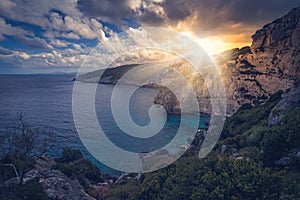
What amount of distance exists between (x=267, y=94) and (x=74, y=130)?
4463cm

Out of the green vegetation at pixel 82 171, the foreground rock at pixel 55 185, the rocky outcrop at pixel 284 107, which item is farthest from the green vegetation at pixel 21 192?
the rocky outcrop at pixel 284 107

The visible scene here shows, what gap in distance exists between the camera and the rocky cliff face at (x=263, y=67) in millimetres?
44969

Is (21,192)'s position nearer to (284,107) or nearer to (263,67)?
(284,107)

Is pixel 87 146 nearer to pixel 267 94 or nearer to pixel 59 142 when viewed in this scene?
pixel 59 142

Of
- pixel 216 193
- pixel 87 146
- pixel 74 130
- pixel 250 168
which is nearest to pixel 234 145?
pixel 250 168

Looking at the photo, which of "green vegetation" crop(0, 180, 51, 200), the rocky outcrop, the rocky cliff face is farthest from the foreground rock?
the rocky cliff face

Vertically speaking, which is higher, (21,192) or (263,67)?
(263,67)

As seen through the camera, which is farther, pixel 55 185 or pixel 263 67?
pixel 263 67

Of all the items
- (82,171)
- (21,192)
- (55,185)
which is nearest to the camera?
(21,192)

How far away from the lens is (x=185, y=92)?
7281 centimetres

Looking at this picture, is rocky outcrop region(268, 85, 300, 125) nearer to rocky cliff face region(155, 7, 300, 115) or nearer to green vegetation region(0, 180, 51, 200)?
green vegetation region(0, 180, 51, 200)

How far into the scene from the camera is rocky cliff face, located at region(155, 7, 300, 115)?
45.0m

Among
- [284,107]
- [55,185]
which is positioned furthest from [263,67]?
[55,185]

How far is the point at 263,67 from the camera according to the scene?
5328 centimetres
